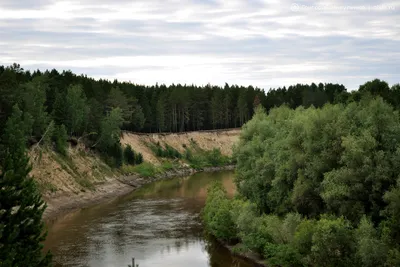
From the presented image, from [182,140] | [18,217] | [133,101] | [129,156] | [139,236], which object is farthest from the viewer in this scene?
[182,140]

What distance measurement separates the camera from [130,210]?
80.6m

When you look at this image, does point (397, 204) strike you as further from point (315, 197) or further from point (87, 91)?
point (87, 91)

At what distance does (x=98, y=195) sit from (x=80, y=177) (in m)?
4.43

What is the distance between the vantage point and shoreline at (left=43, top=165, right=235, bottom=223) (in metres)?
79.4

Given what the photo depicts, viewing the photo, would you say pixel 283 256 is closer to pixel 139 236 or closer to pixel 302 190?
pixel 302 190

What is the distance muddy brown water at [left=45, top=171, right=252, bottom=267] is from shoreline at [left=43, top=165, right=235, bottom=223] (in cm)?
216

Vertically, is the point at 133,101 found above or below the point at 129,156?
above

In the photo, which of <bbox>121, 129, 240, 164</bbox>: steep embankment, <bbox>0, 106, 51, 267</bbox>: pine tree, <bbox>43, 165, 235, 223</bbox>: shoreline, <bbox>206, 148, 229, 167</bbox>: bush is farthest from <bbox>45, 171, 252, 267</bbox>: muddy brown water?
<bbox>206, 148, 229, 167</bbox>: bush

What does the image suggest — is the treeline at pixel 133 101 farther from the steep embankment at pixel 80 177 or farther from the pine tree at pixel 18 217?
the pine tree at pixel 18 217

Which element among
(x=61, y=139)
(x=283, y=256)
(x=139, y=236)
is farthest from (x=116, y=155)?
(x=283, y=256)

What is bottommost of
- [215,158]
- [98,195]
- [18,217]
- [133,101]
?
[98,195]

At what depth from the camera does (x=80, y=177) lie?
95250 mm

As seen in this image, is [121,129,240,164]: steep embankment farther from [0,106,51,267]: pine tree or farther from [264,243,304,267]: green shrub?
[0,106,51,267]: pine tree

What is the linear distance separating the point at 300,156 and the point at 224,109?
4879 inches
